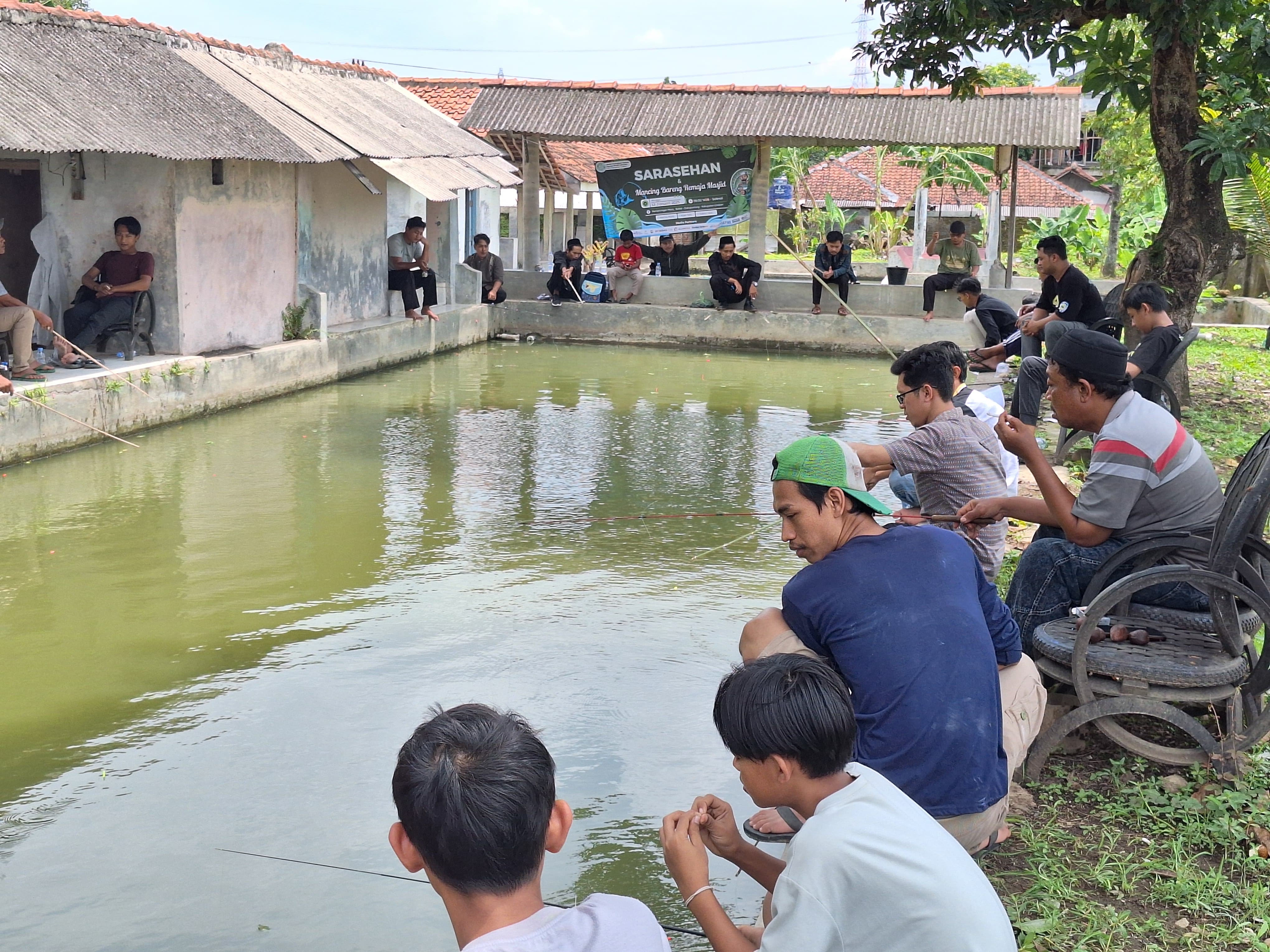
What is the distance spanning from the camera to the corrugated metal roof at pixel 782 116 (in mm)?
17703

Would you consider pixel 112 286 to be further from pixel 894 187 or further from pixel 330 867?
pixel 894 187

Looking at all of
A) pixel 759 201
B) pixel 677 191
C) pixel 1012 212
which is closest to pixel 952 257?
pixel 1012 212

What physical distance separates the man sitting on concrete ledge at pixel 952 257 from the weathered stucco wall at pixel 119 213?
9505 millimetres

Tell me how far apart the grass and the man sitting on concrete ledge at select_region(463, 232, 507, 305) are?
14.7 meters

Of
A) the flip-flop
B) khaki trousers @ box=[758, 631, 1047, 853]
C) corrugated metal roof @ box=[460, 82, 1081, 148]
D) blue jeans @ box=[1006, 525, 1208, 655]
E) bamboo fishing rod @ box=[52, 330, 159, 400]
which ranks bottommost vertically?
the flip-flop

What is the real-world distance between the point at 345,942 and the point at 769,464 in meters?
6.74

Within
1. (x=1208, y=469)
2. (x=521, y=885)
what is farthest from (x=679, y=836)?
(x=1208, y=469)

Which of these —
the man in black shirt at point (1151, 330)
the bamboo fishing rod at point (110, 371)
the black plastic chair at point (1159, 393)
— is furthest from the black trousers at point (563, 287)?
the man in black shirt at point (1151, 330)

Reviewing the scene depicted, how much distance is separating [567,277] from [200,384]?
26.1 feet

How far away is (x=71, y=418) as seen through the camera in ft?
31.1

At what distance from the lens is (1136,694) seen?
→ 3979 millimetres

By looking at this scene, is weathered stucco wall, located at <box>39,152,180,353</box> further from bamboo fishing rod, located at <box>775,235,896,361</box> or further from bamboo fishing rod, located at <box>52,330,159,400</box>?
bamboo fishing rod, located at <box>775,235,896,361</box>

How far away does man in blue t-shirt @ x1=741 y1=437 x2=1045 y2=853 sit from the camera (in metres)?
2.87

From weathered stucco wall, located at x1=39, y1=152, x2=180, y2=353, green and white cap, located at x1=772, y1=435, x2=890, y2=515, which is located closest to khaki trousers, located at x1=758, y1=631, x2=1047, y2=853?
green and white cap, located at x1=772, y1=435, x2=890, y2=515
